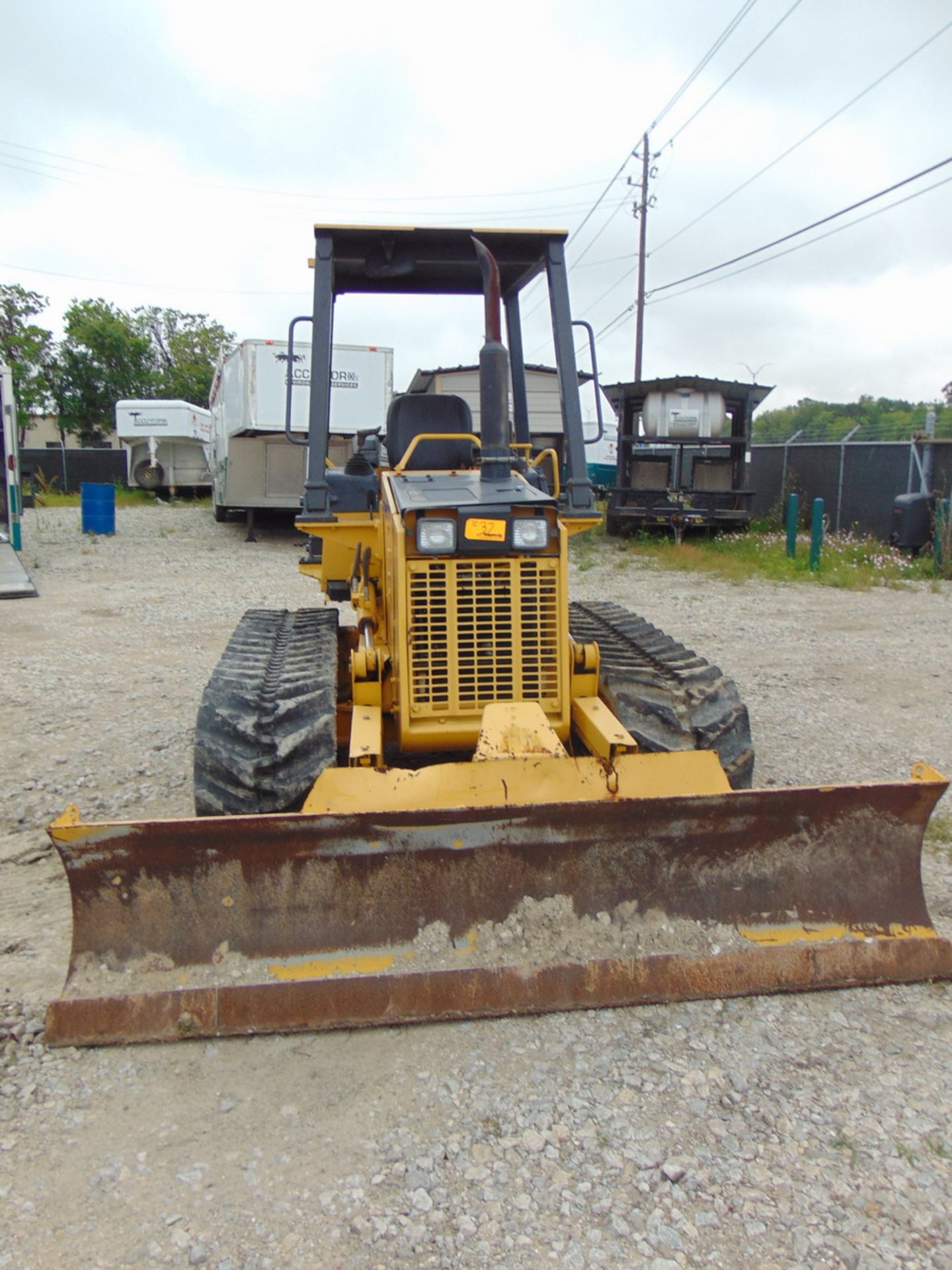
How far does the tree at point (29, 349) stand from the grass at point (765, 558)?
88.1 ft

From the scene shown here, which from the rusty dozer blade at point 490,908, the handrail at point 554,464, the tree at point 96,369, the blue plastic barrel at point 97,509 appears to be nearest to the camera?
the rusty dozer blade at point 490,908

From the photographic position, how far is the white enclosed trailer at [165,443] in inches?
1136

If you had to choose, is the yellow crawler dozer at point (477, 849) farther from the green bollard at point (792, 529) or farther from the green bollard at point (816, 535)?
the green bollard at point (792, 529)

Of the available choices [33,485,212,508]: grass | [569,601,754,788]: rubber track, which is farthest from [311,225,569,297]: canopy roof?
[33,485,212,508]: grass

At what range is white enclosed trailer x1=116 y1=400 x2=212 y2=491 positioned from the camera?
28.8 m

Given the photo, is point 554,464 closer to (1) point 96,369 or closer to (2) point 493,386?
(2) point 493,386

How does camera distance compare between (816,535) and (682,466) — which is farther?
(682,466)

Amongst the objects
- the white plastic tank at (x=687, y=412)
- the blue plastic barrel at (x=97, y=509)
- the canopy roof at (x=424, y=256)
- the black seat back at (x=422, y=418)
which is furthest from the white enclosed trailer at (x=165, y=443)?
the black seat back at (x=422, y=418)

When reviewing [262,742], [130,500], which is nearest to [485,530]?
[262,742]

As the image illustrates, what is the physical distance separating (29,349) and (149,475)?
9714 mm

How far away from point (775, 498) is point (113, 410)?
31529 millimetres

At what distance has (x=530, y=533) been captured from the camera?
3822 millimetres

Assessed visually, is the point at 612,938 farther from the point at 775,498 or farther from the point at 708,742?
the point at 775,498

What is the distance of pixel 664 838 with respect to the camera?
134 inches
